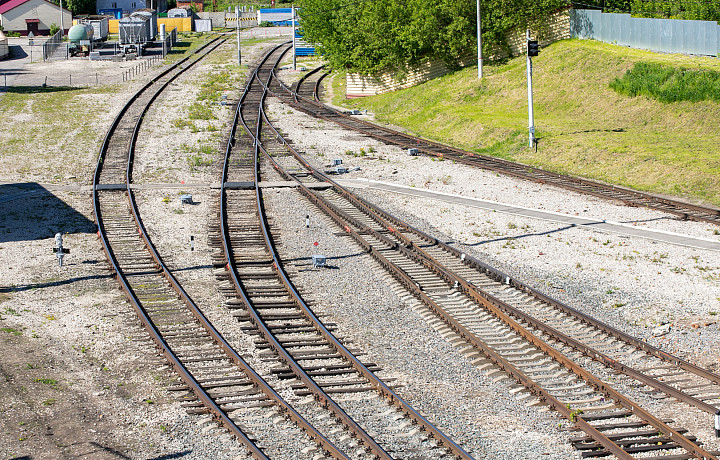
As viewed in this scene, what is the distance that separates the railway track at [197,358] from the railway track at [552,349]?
12.6 feet

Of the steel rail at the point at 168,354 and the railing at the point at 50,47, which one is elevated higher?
the railing at the point at 50,47

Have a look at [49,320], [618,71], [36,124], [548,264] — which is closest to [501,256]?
[548,264]

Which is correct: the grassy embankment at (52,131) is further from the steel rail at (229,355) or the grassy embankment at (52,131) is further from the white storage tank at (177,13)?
the white storage tank at (177,13)

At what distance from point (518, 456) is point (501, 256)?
9691 mm

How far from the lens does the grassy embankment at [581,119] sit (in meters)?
28.9

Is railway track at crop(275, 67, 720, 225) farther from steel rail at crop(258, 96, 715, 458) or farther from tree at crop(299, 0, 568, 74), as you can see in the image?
steel rail at crop(258, 96, 715, 458)

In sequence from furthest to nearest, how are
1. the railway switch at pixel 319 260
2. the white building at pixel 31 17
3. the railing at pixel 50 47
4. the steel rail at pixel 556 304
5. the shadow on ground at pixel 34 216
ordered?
the white building at pixel 31 17 < the railing at pixel 50 47 < the shadow on ground at pixel 34 216 < the railway switch at pixel 319 260 < the steel rail at pixel 556 304

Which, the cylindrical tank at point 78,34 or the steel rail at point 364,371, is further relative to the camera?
the cylindrical tank at point 78,34

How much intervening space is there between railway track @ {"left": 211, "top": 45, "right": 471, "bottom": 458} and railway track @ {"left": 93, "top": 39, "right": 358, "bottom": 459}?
0.49 m

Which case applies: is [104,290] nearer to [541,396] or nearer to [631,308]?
[541,396]

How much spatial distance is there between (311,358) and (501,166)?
18.2 metres

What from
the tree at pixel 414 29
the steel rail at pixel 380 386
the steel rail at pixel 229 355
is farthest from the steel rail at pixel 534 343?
the tree at pixel 414 29

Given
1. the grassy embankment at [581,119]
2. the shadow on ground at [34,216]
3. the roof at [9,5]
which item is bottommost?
the shadow on ground at [34,216]

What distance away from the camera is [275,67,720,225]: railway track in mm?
24359
